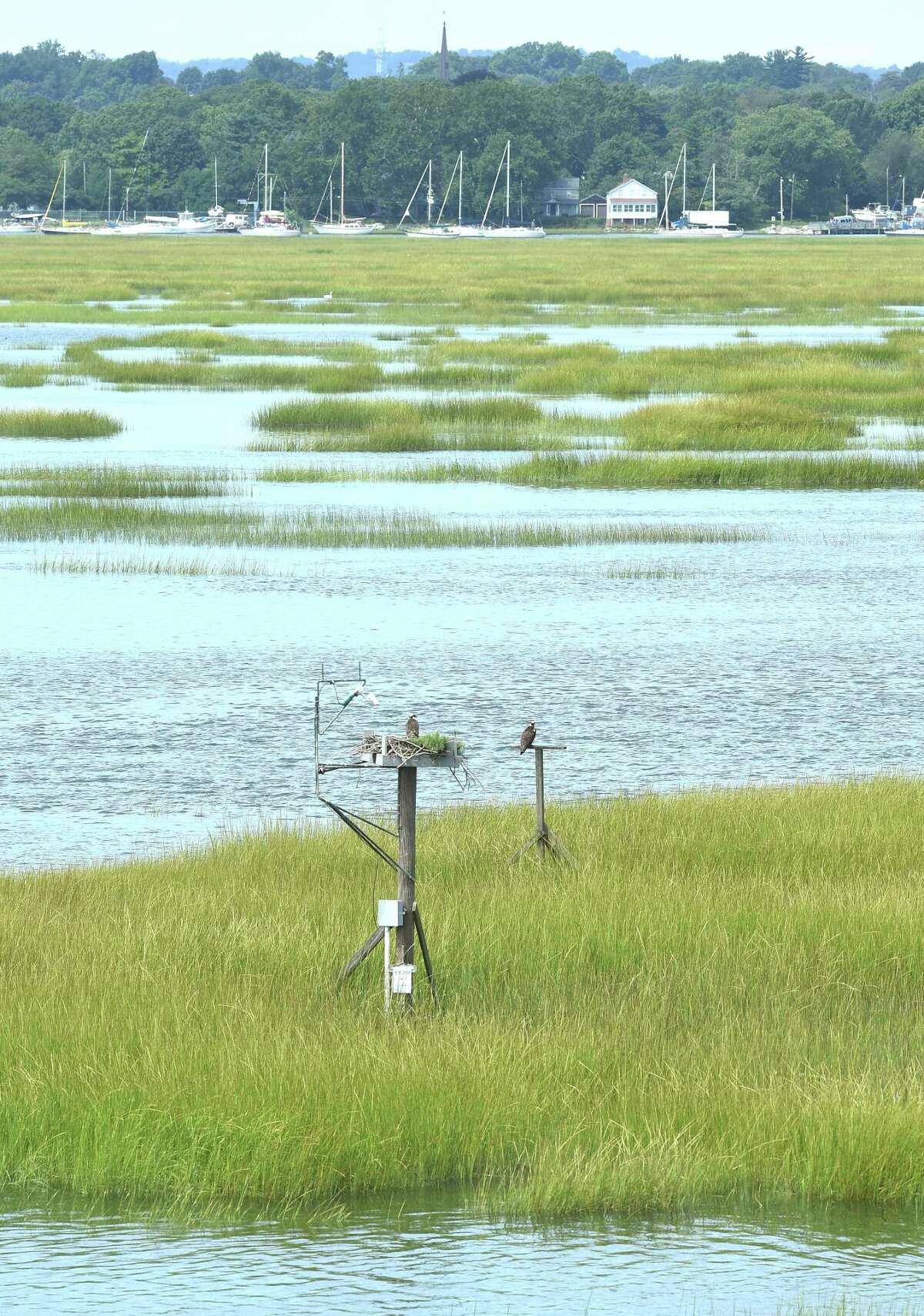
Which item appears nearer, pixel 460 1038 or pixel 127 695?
pixel 460 1038

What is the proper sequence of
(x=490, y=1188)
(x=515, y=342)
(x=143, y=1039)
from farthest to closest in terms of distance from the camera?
(x=515, y=342) < (x=143, y=1039) < (x=490, y=1188)

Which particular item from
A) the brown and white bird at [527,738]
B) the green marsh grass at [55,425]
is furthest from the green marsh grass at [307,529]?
the brown and white bird at [527,738]

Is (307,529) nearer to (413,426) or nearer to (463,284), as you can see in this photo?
(413,426)

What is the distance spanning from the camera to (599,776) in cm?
1599

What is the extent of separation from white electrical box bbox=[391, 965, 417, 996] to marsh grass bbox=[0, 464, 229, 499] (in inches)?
927

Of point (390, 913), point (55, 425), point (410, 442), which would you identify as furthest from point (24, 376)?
point (390, 913)

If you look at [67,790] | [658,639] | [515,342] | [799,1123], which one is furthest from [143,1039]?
[515,342]

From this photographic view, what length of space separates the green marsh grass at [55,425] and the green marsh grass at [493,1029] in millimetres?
A: 28609

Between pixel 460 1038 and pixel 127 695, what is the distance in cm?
1059

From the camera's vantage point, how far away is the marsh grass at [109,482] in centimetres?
3231

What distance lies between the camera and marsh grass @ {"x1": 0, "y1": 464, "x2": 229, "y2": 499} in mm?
32312

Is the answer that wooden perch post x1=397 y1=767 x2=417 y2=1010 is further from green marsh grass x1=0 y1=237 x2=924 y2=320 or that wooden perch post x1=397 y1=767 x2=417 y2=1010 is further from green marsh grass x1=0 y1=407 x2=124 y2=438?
green marsh grass x1=0 y1=237 x2=924 y2=320

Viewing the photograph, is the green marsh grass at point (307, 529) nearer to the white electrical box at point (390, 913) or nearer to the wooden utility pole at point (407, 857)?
the wooden utility pole at point (407, 857)

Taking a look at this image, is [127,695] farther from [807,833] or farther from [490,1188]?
[490,1188]
